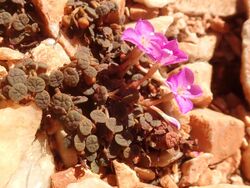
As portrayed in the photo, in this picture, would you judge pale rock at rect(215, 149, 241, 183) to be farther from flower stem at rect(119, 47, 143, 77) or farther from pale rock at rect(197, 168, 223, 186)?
flower stem at rect(119, 47, 143, 77)

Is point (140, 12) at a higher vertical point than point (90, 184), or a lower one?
higher

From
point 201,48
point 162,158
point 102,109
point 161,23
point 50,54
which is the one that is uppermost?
point 50,54

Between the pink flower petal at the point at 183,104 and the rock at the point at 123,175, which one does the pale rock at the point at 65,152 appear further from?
the pink flower petal at the point at 183,104

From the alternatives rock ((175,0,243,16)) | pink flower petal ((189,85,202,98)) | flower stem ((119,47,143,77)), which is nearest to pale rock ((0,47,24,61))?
flower stem ((119,47,143,77))

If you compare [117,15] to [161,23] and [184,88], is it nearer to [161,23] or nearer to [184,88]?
[161,23]

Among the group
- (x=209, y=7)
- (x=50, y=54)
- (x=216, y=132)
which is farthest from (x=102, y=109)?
(x=209, y=7)

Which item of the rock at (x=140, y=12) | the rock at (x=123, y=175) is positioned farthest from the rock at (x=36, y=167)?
the rock at (x=140, y=12)
